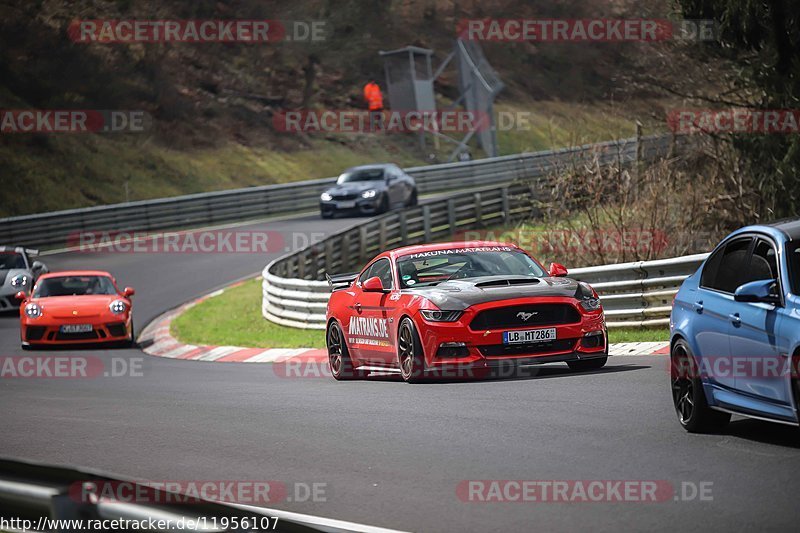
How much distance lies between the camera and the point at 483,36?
81.3 m

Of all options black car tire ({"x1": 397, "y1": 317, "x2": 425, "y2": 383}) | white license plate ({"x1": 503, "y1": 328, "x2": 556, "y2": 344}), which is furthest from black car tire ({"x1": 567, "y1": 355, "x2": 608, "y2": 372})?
black car tire ({"x1": 397, "y1": 317, "x2": 425, "y2": 383})

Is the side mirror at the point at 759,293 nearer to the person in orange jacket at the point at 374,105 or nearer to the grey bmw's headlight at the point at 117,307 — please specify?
the grey bmw's headlight at the point at 117,307

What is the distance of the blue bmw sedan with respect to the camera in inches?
311

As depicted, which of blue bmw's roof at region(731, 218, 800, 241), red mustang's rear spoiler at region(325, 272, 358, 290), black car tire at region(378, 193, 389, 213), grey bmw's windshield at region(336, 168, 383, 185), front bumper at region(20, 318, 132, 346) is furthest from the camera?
grey bmw's windshield at region(336, 168, 383, 185)

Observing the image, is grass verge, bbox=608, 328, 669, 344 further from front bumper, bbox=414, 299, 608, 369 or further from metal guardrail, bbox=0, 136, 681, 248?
metal guardrail, bbox=0, 136, 681, 248

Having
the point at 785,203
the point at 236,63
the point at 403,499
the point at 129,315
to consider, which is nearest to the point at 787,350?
the point at 403,499

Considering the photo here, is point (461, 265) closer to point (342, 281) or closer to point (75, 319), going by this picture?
point (342, 281)

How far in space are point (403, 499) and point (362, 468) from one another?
1.13 metres

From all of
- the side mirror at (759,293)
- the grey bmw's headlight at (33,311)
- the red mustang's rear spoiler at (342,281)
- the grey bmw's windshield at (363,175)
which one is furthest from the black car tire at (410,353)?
the grey bmw's windshield at (363,175)

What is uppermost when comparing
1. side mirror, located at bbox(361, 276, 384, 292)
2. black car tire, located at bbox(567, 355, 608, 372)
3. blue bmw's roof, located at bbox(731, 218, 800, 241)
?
blue bmw's roof, located at bbox(731, 218, 800, 241)

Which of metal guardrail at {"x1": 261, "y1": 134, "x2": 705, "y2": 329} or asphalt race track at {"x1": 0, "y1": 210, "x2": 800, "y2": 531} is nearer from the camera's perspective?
asphalt race track at {"x1": 0, "y1": 210, "x2": 800, "y2": 531}

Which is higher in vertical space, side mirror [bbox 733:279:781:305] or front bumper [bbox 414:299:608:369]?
side mirror [bbox 733:279:781:305]

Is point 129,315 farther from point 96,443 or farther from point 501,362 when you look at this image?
point 96,443

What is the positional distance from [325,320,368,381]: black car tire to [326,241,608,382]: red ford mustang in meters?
0.69
